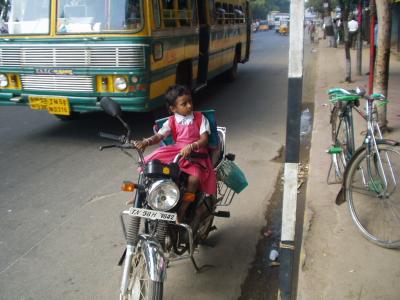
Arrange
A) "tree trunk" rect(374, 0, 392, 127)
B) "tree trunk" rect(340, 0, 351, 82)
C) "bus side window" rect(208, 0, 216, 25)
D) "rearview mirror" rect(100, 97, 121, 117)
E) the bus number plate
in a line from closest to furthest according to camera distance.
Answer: "rearview mirror" rect(100, 97, 121, 117), "tree trunk" rect(374, 0, 392, 127), the bus number plate, "bus side window" rect(208, 0, 216, 25), "tree trunk" rect(340, 0, 351, 82)

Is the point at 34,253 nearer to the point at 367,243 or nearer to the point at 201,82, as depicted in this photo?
the point at 367,243

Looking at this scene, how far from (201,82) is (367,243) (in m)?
6.33

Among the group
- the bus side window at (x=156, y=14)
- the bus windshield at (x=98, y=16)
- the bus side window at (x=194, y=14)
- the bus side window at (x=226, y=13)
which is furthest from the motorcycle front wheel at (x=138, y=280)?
the bus side window at (x=226, y=13)

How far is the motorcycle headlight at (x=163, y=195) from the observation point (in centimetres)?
257

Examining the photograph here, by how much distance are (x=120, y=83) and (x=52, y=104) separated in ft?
3.49

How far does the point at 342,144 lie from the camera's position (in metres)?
4.58

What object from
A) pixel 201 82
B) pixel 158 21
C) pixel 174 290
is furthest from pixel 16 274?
pixel 201 82

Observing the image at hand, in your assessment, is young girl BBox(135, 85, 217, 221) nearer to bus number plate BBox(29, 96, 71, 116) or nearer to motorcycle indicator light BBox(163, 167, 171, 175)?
motorcycle indicator light BBox(163, 167, 171, 175)

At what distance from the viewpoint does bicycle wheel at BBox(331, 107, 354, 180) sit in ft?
14.2

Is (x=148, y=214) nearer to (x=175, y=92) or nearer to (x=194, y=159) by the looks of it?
(x=194, y=159)

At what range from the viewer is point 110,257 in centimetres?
365

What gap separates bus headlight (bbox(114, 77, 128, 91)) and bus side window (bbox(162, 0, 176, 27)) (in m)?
1.30

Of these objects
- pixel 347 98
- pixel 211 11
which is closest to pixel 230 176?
pixel 347 98

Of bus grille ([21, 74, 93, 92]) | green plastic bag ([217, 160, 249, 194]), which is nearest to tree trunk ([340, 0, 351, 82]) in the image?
bus grille ([21, 74, 93, 92])
